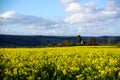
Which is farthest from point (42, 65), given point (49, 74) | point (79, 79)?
point (79, 79)

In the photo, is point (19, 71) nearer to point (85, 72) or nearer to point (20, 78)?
point (20, 78)

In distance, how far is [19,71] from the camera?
11852 millimetres

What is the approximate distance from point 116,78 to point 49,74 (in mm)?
2511

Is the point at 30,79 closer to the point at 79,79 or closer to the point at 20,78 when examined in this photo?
the point at 20,78

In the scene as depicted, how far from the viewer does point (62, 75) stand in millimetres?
12188

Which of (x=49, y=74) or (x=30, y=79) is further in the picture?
(x=49, y=74)

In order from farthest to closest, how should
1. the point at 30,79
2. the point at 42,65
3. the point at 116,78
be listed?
the point at 42,65
the point at 116,78
the point at 30,79

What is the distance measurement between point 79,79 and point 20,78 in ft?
6.93

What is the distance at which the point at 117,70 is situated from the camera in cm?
1252

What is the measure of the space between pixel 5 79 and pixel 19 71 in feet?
1.81

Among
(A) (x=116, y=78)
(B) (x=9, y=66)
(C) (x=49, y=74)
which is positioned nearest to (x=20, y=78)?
(C) (x=49, y=74)

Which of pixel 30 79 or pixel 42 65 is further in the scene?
pixel 42 65

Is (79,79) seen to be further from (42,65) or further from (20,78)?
(42,65)

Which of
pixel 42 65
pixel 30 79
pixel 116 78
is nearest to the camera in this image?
pixel 30 79
